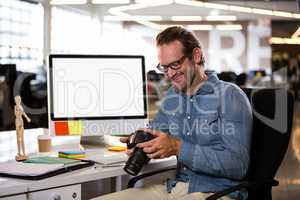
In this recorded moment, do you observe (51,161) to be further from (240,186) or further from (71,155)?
(240,186)

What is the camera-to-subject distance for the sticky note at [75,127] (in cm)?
258

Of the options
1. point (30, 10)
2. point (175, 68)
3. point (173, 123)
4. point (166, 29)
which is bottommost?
point (173, 123)

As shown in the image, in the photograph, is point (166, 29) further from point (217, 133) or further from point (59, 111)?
point (59, 111)

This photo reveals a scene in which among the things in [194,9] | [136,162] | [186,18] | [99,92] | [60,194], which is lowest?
[60,194]

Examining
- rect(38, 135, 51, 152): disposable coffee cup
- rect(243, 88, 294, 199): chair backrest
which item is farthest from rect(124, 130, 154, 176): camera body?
rect(38, 135, 51, 152): disposable coffee cup

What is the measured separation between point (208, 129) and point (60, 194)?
0.67m

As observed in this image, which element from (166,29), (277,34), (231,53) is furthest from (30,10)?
(277,34)

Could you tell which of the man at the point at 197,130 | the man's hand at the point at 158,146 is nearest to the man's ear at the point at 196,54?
the man at the point at 197,130

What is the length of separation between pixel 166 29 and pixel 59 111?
814 mm

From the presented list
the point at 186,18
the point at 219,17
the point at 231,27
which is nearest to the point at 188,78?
the point at 219,17

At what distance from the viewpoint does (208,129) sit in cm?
200

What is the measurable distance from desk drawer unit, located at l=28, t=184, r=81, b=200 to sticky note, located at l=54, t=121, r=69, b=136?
0.73 m

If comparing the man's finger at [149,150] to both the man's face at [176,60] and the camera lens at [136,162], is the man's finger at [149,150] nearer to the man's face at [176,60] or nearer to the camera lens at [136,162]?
the camera lens at [136,162]

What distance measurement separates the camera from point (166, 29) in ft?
7.07
